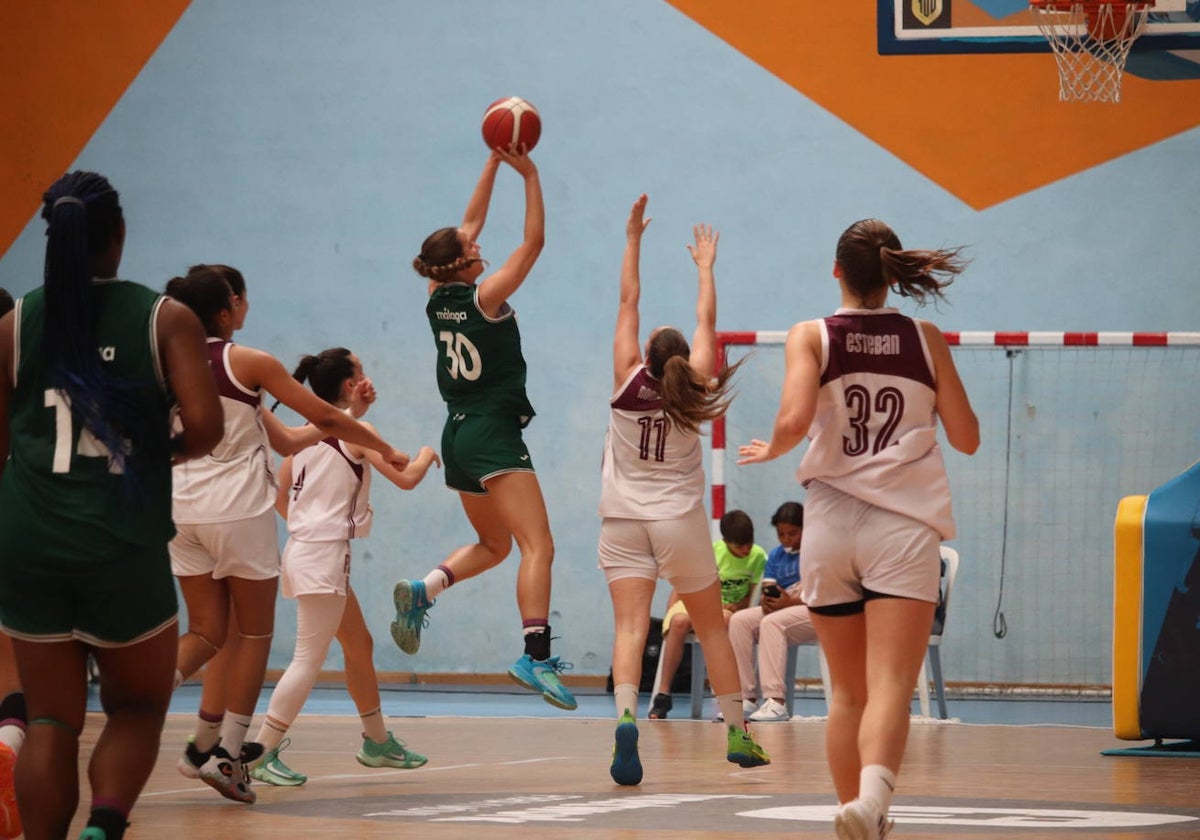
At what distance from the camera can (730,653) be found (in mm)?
6867

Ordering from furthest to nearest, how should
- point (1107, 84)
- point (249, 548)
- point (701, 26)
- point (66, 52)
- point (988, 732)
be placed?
point (66, 52)
point (701, 26)
point (1107, 84)
point (988, 732)
point (249, 548)

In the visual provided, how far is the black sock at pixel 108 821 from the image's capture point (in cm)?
333

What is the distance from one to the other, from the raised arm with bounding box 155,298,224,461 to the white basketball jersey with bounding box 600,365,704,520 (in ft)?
11.1

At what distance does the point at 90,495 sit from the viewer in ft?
10.9

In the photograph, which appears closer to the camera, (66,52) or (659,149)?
(659,149)

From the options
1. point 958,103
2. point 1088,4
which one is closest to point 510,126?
point 1088,4

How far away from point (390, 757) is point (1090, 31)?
21.4ft

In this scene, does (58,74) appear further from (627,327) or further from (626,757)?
(626,757)

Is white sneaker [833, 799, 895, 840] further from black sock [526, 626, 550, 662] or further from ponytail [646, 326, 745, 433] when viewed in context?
black sock [526, 626, 550, 662]

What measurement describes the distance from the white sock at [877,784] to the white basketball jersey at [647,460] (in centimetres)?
294

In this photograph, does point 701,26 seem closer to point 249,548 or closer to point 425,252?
point 425,252

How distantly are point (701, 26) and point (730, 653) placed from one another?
7.19 m

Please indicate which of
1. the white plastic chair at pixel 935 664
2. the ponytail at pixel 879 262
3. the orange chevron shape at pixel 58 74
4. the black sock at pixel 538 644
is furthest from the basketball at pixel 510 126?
the orange chevron shape at pixel 58 74

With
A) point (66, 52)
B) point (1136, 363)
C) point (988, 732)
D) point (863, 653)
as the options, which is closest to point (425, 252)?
point (863, 653)
